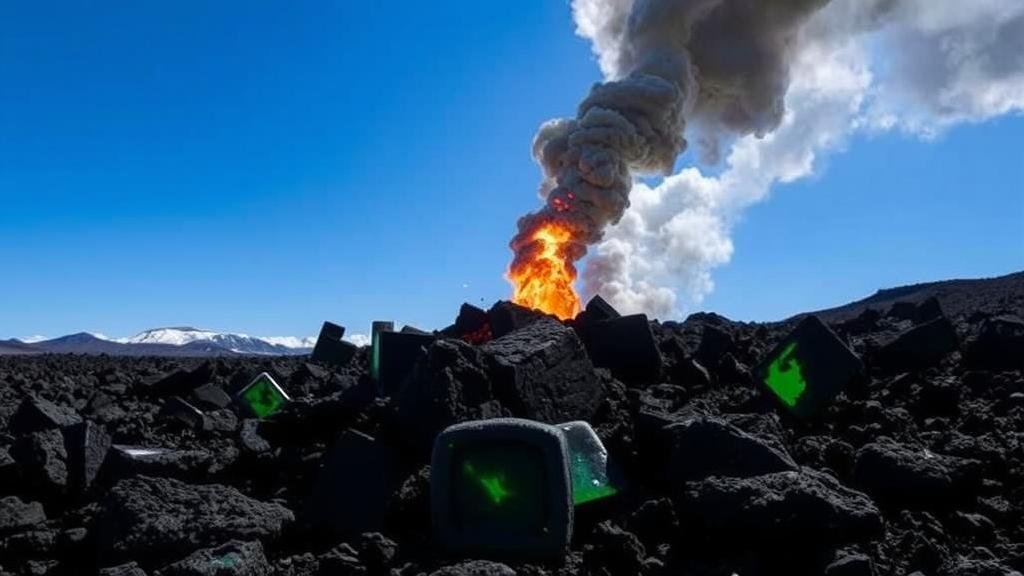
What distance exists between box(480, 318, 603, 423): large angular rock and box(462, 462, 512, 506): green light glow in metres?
1.30

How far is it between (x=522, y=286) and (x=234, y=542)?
20287mm

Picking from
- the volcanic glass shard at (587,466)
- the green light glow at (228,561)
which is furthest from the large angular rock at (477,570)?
the green light glow at (228,561)

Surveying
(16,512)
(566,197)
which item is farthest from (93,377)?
(566,197)

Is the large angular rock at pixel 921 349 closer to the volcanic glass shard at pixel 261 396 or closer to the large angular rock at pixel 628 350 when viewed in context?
the large angular rock at pixel 628 350

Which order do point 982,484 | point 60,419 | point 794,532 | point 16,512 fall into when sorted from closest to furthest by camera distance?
point 794,532
point 982,484
point 16,512
point 60,419

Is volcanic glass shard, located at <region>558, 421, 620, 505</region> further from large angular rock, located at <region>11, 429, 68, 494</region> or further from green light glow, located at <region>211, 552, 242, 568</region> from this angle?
large angular rock, located at <region>11, 429, 68, 494</region>

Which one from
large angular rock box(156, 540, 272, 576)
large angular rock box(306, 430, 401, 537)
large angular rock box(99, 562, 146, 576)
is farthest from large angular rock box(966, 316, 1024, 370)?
large angular rock box(99, 562, 146, 576)

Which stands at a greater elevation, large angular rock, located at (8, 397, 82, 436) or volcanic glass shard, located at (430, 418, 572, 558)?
large angular rock, located at (8, 397, 82, 436)

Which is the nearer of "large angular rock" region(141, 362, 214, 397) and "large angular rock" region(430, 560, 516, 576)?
"large angular rock" region(430, 560, 516, 576)

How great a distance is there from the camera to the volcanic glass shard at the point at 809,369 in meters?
5.28

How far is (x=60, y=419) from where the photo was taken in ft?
20.2

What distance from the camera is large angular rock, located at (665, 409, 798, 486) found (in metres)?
3.63

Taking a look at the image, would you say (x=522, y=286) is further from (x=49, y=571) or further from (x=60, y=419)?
(x=49, y=571)

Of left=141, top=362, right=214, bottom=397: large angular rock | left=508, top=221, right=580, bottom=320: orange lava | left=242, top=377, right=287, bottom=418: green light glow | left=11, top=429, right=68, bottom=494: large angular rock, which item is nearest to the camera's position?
left=11, top=429, right=68, bottom=494: large angular rock
